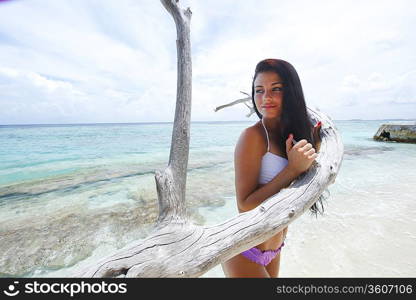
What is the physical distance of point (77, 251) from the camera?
14.3 ft

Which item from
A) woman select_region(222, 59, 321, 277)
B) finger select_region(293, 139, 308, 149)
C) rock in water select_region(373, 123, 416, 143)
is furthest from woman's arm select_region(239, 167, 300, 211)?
rock in water select_region(373, 123, 416, 143)

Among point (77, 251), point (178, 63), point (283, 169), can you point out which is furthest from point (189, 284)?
point (77, 251)

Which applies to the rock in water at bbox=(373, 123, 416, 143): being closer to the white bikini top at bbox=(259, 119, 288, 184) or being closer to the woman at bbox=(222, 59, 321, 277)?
the woman at bbox=(222, 59, 321, 277)

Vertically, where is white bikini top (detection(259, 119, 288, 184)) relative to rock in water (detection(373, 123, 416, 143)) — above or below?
above

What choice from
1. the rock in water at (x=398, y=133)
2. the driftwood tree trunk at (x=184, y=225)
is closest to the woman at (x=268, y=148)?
the driftwood tree trunk at (x=184, y=225)

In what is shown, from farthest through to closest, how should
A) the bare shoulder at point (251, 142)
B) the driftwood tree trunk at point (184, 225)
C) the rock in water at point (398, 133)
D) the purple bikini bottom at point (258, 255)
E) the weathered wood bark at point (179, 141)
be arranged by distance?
the rock in water at point (398, 133), the purple bikini bottom at point (258, 255), the bare shoulder at point (251, 142), the weathered wood bark at point (179, 141), the driftwood tree trunk at point (184, 225)

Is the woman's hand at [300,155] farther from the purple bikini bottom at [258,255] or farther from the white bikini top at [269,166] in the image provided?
the purple bikini bottom at [258,255]

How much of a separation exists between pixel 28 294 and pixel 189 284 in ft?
2.40

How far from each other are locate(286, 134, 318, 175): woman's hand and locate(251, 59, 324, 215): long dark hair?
0.26m

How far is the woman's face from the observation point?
62.0 inches

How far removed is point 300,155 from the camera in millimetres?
1379

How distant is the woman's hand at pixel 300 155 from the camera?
1.38 metres

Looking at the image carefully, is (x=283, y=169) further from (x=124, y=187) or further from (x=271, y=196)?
(x=124, y=187)

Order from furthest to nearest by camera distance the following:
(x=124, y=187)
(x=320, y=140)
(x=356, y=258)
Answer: (x=124, y=187) < (x=356, y=258) < (x=320, y=140)
